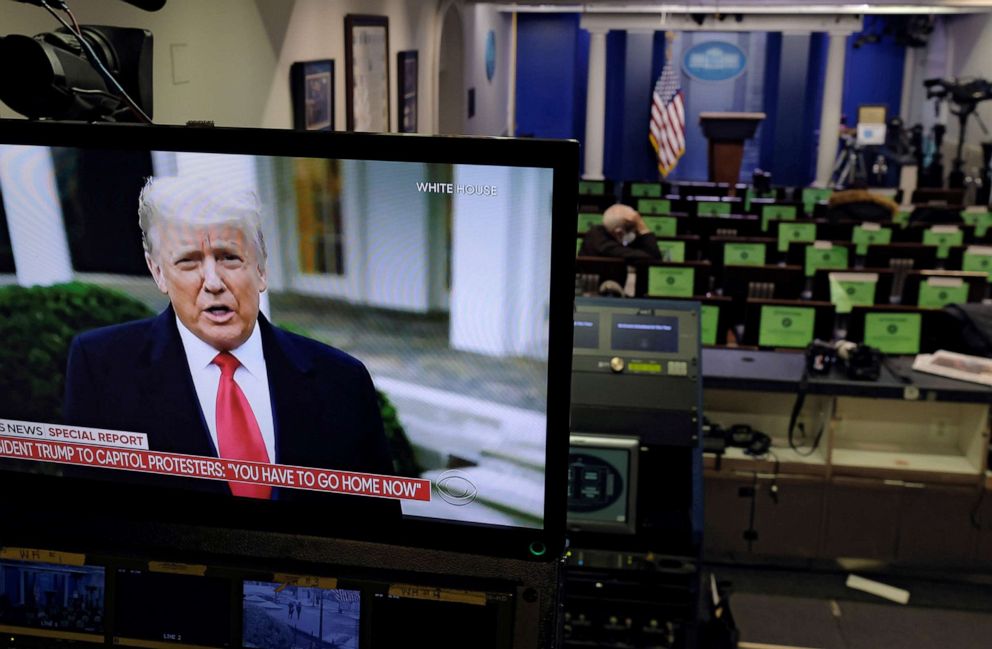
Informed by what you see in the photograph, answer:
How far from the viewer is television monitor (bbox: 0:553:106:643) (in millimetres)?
1376

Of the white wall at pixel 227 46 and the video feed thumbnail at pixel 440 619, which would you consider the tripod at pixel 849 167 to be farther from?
the video feed thumbnail at pixel 440 619

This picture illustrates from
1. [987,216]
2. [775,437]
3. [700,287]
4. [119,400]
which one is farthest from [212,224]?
[987,216]

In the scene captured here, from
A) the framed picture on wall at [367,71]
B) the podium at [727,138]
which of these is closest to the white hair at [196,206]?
the framed picture on wall at [367,71]

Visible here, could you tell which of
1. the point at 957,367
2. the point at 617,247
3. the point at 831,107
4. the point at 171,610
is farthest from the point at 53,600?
the point at 831,107

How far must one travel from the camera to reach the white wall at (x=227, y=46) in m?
3.53

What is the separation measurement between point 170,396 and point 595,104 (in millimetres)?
15821

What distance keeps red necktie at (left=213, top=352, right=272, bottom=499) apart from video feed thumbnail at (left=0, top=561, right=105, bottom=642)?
292 mm

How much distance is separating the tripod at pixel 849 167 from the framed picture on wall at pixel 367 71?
9.68 metres

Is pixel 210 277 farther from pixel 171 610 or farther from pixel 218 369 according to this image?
pixel 171 610

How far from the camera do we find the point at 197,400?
1.28 meters

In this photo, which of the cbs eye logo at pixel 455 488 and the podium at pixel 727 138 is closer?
the cbs eye logo at pixel 455 488

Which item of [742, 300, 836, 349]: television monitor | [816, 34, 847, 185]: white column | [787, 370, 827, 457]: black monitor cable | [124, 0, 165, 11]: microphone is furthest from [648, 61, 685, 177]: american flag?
[124, 0, 165, 11]: microphone

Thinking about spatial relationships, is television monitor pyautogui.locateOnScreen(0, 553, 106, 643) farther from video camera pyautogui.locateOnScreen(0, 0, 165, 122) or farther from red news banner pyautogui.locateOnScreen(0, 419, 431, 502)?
video camera pyautogui.locateOnScreen(0, 0, 165, 122)

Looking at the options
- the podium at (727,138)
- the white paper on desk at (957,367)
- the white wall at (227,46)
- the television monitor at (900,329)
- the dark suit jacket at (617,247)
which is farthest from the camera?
the podium at (727,138)
